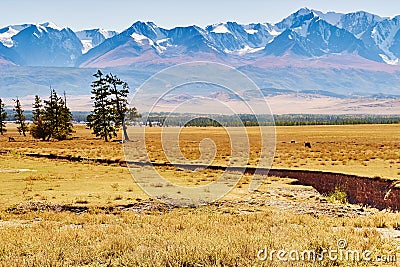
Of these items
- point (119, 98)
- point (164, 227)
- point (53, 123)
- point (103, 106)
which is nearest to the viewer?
point (164, 227)

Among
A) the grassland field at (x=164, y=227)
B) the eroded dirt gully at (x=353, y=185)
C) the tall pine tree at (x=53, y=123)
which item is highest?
the tall pine tree at (x=53, y=123)

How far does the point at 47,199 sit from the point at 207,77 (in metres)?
10.1

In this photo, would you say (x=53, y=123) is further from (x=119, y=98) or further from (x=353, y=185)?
(x=353, y=185)

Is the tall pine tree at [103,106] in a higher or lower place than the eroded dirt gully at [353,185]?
higher

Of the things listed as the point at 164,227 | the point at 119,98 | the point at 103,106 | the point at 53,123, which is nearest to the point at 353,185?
the point at 164,227

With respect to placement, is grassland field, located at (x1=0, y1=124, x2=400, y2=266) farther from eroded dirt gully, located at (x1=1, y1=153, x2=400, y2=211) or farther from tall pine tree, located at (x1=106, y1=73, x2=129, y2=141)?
tall pine tree, located at (x1=106, y1=73, x2=129, y2=141)

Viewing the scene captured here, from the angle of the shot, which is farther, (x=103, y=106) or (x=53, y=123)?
(x=53, y=123)

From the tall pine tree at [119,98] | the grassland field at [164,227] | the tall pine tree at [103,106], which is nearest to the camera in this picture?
the grassland field at [164,227]

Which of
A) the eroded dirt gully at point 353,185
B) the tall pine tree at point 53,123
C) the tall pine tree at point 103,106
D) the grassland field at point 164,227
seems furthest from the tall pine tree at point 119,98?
the grassland field at point 164,227

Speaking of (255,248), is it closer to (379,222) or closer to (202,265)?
(202,265)

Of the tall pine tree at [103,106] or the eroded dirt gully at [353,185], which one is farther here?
the tall pine tree at [103,106]

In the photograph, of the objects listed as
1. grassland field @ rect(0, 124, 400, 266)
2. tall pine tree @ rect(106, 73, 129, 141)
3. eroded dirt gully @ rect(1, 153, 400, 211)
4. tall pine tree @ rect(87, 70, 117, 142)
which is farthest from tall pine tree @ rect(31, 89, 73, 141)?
grassland field @ rect(0, 124, 400, 266)

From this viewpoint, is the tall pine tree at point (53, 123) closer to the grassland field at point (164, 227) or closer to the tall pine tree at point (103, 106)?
the tall pine tree at point (103, 106)

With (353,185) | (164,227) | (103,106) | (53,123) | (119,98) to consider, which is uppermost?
(119,98)
